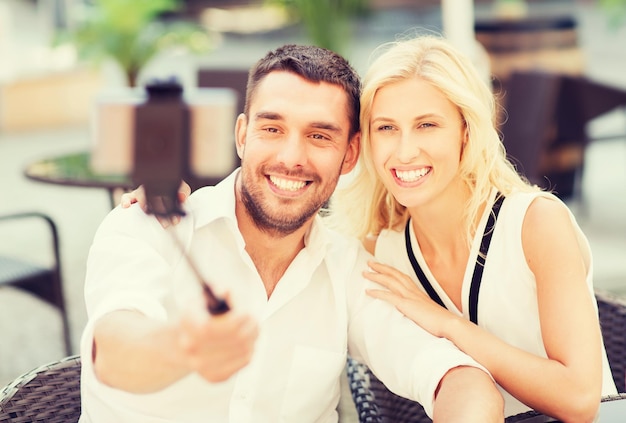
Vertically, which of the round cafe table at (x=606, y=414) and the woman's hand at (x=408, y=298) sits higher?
the woman's hand at (x=408, y=298)

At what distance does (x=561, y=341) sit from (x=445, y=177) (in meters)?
0.43

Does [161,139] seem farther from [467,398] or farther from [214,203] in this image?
[214,203]

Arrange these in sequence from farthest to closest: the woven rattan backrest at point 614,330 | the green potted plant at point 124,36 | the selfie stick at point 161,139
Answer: the green potted plant at point 124,36 < the woven rattan backrest at point 614,330 < the selfie stick at point 161,139

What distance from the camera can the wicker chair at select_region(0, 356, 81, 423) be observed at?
159cm

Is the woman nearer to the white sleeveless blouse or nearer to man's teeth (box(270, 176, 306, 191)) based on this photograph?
the white sleeveless blouse

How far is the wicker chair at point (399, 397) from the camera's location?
1.79 m

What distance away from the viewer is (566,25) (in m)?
5.51

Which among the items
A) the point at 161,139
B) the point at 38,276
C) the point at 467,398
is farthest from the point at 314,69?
the point at 38,276

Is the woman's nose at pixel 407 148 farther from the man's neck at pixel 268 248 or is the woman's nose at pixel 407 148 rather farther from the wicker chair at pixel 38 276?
the wicker chair at pixel 38 276

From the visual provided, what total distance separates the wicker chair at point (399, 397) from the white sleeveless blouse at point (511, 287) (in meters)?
0.19

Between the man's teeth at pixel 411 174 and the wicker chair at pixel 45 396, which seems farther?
the man's teeth at pixel 411 174

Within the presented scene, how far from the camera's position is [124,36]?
518cm

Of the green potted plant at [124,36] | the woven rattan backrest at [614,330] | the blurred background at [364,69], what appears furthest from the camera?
the green potted plant at [124,36]

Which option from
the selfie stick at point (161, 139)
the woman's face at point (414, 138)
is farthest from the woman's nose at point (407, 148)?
the selfie stick at point (161, 139)
